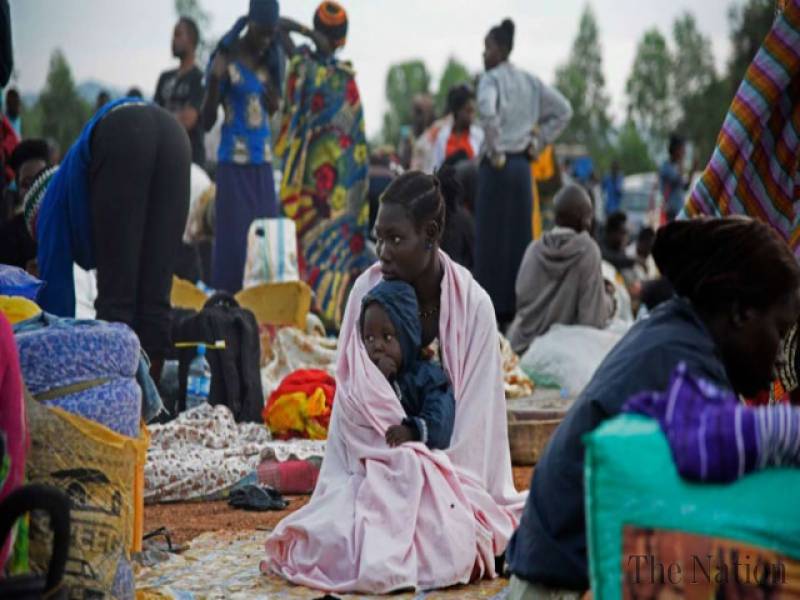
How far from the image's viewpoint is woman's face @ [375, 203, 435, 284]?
18.0ft

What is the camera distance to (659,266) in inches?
134

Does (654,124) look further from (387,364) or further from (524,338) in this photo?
(387,364)

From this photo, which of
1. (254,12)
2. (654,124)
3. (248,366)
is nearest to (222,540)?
(248,366)

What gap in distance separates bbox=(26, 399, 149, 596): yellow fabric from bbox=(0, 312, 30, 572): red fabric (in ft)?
1.27

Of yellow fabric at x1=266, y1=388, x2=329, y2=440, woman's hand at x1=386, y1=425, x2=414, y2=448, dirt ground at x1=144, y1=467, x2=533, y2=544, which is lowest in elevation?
dirt ground at x1=144, y1=467, x2=533, y2=544

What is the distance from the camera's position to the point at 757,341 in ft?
10.8

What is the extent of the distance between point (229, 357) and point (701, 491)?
5581mm

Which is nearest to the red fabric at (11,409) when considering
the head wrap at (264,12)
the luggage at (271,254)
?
the luggage at (271,254)

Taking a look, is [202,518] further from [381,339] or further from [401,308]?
[401,308]

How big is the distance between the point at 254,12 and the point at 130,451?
747 cm

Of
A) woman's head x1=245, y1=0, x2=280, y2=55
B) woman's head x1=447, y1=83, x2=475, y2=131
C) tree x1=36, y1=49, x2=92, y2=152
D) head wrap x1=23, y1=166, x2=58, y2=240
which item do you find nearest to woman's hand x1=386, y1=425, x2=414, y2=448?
head wrap x1=23, y1=166, x2=58, y2=240

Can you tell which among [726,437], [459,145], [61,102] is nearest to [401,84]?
[61,102]

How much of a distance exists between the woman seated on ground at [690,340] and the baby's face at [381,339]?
190 centimetres

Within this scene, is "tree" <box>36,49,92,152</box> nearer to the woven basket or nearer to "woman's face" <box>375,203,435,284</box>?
the woven basket
